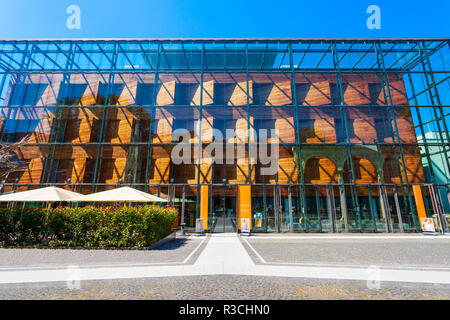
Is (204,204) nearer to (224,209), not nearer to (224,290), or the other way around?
(224,209)

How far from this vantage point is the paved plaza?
13.7ft

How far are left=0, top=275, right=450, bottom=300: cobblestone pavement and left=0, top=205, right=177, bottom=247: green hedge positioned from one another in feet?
14.3

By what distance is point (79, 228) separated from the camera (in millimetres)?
9031

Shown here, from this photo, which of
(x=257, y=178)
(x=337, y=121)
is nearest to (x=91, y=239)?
(x=257, y=178)

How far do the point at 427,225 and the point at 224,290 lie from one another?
17.4 meters

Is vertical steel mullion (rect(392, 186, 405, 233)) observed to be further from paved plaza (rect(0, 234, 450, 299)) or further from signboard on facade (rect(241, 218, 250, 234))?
signboard on facade (rect(241, 218, 250, 234))

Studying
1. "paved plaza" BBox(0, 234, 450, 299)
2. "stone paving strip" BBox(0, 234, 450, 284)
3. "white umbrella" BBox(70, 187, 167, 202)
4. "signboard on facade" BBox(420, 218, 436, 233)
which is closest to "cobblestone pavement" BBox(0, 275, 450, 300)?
"paved plaza" BBox(0, 234, 450, 299)

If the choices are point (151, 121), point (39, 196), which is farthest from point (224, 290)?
point (151, 121)

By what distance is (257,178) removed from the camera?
58.0 feet

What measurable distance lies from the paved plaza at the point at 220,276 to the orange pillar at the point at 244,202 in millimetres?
8174

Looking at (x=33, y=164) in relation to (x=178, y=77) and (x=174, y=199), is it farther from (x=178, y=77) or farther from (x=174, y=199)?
(x=178, y=77)

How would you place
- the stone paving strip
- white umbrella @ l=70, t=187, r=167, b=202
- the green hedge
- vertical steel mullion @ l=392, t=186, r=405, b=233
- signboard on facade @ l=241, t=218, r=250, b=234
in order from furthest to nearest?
1. vertical steel mullion @ l=392, t=186, r=405, b=233
2. signboard on facade @ l=241, t=218, r=250, b=234
3. white umbrella @ l=70, t=187, r=167, b=202
4. the green hedge
5. the stone paving strip

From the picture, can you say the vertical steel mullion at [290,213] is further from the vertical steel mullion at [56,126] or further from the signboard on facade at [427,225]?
the vertical steel mullion at [56,126]

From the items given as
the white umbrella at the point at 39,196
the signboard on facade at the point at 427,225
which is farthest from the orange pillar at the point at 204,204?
the signboard on facade at the point at 427,225
